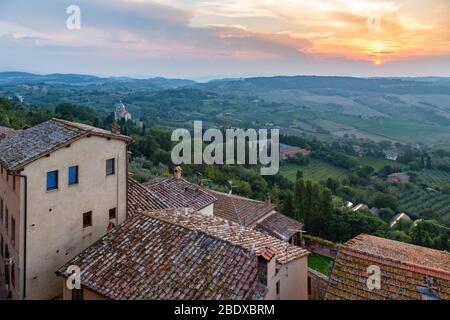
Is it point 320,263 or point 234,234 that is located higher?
point 234,234

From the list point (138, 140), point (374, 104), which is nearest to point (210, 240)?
point (138, 140)

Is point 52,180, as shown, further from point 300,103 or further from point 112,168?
point 300,103

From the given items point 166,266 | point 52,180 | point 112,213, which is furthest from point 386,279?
point 52,180

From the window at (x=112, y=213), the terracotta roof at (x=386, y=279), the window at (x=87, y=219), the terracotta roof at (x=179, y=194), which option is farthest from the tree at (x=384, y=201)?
the window at (x=87, y=219)

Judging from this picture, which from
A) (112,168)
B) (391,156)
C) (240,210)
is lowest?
(391,156)

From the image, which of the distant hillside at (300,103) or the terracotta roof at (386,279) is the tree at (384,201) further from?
the distant hillside at (300,103)

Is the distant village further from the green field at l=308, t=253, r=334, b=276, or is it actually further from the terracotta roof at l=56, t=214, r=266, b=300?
the green field at l=308, t=253, r=334, b=276

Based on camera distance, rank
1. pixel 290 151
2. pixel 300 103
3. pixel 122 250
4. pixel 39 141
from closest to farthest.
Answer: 1. pixel 122 250
2. pixel 39 141
3. pixel 290 151
4. pixel 300 103

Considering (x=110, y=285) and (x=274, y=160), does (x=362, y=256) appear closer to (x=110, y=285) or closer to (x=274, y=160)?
(x=110, y=285)
